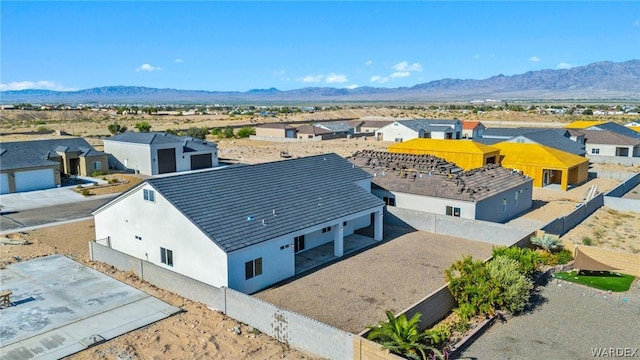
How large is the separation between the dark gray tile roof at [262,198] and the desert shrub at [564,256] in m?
9.23

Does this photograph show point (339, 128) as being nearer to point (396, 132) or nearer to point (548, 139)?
point (396, 132)

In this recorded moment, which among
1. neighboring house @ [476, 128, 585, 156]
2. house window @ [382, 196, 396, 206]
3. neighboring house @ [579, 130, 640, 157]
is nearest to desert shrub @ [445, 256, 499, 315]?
house window @ [382, 196, 396, 206]

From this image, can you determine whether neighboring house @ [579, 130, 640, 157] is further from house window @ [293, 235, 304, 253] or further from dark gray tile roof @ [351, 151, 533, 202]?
house window @ [293, 235, 304, 253]

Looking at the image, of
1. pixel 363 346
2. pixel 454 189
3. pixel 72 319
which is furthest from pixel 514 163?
pixel 72 319

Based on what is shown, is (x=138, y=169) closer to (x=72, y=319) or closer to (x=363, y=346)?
(x=72, y=319)

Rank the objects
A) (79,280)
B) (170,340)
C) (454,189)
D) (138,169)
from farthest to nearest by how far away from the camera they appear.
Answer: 1. (138,169)
2. (454,189)
3. (79,280)
4. (170,340)

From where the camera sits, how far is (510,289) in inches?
727

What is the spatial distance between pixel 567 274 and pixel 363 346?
13.2 m

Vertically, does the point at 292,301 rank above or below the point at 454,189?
below

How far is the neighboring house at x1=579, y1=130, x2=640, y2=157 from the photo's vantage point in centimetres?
6079

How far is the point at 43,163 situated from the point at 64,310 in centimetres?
2963

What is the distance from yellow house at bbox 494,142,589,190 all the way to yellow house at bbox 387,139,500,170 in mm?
1400

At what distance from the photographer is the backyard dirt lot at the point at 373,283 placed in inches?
730

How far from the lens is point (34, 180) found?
4306 centimetres
